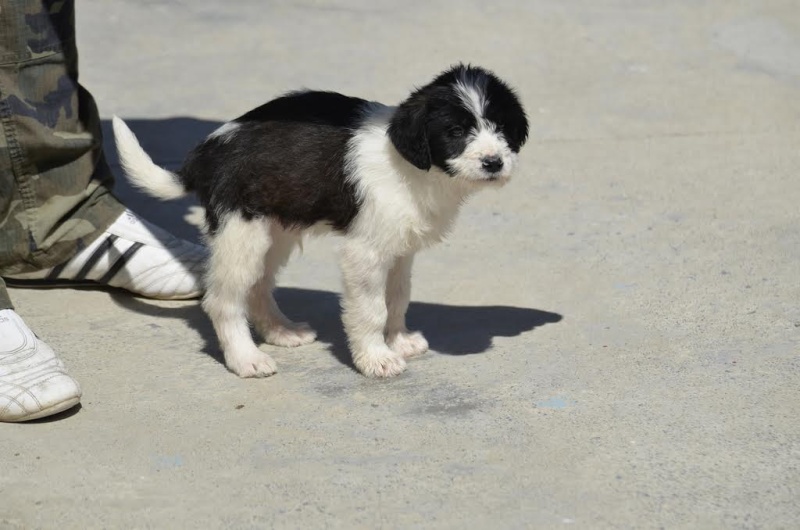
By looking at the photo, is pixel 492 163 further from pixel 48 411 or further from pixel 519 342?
pixel 48 411

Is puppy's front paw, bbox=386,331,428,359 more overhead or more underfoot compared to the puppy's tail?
more underfoot

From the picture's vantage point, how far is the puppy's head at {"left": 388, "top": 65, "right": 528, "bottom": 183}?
12.7ft

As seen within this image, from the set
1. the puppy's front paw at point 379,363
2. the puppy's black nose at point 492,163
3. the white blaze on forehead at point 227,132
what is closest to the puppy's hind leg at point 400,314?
the puppy's front paw at point 379,363

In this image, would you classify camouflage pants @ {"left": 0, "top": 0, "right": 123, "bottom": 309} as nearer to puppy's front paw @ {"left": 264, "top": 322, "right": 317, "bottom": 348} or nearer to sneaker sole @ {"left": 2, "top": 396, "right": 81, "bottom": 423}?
puppy's front paw @ {"left": 264, "top": 322, "right": 317, "bottom": 348}

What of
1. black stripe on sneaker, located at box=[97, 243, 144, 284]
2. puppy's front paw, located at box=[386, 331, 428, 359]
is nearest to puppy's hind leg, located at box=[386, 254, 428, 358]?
puppy's front paw, located at box=[386, 331, 428, 359]

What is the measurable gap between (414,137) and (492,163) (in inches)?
11.2

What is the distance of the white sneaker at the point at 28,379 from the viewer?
12.4 ft

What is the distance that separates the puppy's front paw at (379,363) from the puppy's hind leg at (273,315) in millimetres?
447

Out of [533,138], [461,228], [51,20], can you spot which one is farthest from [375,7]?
[51,20]

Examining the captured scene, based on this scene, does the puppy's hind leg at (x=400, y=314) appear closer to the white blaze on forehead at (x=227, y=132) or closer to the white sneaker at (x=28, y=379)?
the white blaze on forehead at (x=227, y=132)

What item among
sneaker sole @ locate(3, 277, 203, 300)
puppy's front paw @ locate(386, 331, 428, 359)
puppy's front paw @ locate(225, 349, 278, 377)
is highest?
puppy's front paw @ locate(386, 331, 428, 359)

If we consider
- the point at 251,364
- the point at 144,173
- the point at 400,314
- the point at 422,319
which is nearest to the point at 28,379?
the point at 251,364

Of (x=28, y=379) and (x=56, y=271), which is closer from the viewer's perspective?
(x=28, y=379)

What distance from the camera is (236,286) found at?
13.8 ft
